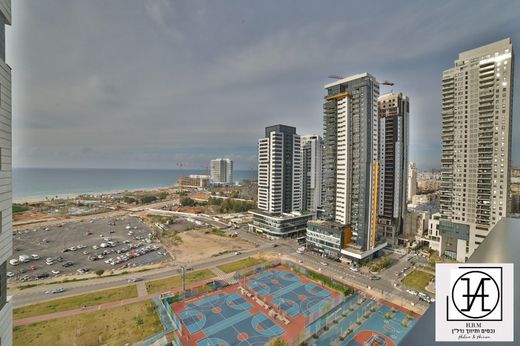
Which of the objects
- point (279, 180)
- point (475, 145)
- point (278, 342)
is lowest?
point (278, 342)

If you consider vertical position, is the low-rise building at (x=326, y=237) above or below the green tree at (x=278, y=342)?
above

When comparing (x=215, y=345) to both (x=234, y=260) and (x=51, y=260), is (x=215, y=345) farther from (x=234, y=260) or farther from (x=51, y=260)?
(x=51, y=260)

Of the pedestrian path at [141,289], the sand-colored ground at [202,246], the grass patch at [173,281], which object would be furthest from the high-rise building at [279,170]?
the pedestrian path at [141,289]

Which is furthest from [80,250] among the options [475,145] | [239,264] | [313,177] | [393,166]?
[475,145]

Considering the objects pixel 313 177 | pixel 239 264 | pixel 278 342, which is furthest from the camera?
pixel 313 177

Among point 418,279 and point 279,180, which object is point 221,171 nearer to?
point 279,180

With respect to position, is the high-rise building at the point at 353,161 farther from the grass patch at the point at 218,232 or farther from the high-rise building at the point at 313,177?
the high-rise building at the point at 313,177
